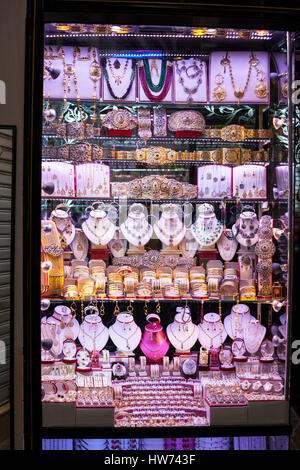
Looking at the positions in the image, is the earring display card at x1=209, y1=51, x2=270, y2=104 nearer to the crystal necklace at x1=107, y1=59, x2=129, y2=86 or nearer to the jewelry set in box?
the jewelry set in box

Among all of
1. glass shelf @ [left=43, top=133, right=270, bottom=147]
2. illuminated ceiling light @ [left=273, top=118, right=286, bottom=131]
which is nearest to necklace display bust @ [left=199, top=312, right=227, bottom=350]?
glass shelf @ [left=43, top=133, right=270, bottom=147]

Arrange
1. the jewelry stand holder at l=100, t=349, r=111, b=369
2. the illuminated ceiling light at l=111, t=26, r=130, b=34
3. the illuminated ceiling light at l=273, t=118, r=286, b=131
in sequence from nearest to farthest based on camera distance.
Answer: the illuminated ceiling light at l=111, t=26, r=130, b=34 → the illuminated ceiling light at l=273, t=118, r=286, b=131 → the jewelry stand holder at l=100, t=349, r=111, b=369

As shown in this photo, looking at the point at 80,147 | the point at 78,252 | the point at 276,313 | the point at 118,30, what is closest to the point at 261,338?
the point at 276,313

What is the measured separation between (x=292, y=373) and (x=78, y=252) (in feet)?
5.14

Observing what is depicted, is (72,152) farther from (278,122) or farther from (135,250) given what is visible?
(278,122)

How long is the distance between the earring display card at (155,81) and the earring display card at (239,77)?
0.29 m

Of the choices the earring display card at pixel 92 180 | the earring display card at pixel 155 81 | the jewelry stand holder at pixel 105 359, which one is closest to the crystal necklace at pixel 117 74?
the earring display card at pixel 155 81

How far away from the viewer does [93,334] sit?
121 inches

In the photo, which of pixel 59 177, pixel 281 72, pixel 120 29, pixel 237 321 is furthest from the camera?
pixel 237 321

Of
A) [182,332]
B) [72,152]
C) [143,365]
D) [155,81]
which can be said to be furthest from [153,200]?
[143,365]

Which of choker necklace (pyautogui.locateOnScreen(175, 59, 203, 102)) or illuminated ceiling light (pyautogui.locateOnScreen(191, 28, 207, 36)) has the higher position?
illuminated ceiling light (pyautogui.locateOnScreen(191, 28, 207, 36))

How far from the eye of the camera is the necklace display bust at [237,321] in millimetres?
3098

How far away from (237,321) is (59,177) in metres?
1.59

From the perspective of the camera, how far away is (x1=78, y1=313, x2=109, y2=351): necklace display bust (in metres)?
3.06
